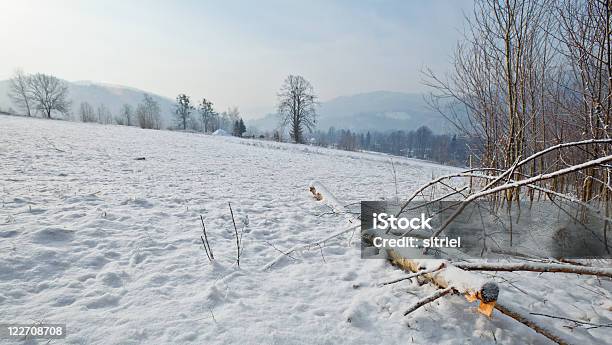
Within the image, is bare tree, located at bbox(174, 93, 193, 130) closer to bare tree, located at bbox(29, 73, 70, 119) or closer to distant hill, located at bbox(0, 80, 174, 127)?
bare tree, located at bbox(29, 73, 70, 119)

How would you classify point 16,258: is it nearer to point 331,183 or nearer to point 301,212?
point 301,212

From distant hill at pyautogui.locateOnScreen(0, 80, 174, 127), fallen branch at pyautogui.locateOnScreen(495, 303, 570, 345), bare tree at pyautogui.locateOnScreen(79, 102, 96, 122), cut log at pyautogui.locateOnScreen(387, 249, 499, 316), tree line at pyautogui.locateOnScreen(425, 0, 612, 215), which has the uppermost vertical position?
distant hill at pyautogui.locateOnScreen(0, 80, 174, 127)

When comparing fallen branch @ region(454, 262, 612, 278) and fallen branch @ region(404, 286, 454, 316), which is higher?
fallen branch @ region(454, 262, 612, 278)

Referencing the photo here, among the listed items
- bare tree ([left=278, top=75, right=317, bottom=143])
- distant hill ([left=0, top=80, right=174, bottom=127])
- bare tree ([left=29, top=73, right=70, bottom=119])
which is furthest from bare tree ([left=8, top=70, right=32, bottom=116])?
distant hill ([left=0, top=80, right=174, bottom=127])

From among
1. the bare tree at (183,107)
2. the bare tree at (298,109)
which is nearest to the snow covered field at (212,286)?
the bare tree at (298,109)

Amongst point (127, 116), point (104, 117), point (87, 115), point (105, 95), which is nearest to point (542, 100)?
point (127, 116)

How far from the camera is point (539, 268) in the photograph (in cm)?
173

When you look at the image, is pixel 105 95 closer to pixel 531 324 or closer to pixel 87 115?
pixel 87 115

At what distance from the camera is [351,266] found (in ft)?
9.28

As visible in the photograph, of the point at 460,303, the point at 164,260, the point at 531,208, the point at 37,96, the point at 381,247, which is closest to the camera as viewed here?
the point at 460,303

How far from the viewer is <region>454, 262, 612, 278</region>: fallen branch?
1551 millimetres

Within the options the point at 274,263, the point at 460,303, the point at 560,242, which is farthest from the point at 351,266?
the point at 560,242

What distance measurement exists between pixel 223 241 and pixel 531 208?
12.2 ft

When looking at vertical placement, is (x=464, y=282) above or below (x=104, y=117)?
below
